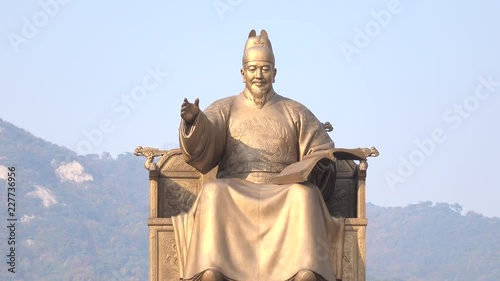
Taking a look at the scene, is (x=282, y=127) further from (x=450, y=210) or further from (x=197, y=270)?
(x=450, y=210)

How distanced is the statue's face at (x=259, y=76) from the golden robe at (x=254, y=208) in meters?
0.22

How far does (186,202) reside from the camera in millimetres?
13586

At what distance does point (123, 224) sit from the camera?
113 feet

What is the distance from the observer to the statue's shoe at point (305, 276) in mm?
12211

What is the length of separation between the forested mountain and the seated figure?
1387cm

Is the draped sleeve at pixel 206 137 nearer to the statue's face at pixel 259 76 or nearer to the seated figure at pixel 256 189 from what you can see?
the seated figure at pixel 256 189

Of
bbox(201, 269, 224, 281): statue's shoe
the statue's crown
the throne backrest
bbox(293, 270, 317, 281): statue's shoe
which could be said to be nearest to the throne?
the throne backrest

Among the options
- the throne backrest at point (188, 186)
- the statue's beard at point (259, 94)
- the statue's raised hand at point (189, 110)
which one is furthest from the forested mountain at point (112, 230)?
the statue's raised hand at point (189, 110)

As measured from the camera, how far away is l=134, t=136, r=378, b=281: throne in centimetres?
1291

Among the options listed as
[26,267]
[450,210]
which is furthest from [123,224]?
[450,210]

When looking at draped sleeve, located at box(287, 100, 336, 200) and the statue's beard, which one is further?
the statue's beard

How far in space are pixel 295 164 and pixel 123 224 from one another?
21.8 metres

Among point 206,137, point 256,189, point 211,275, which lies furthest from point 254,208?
point 206,137

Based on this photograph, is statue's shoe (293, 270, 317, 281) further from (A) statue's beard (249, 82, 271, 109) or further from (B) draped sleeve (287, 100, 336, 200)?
(A) statue's beard (249, 82, 271, 109)
